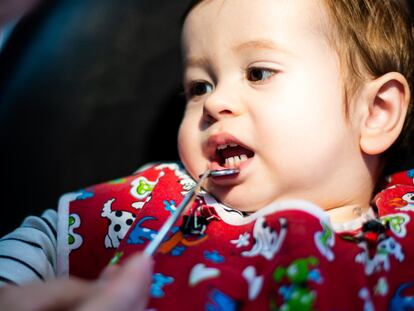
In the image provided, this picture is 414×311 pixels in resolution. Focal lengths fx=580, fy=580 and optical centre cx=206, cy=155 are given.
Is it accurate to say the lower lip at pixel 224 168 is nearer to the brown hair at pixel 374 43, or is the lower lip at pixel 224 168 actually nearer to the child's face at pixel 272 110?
the child's face at pixel 272 110

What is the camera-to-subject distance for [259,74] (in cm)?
92

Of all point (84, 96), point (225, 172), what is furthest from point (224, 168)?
point (84, 96)

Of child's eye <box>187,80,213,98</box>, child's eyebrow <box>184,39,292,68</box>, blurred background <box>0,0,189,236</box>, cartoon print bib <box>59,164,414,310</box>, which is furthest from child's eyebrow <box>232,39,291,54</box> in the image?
blurred background <box>0,0,189,236</box>

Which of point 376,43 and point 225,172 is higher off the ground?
point 376,43

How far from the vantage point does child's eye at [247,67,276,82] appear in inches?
36.2

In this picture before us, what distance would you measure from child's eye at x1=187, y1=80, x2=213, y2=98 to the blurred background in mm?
278

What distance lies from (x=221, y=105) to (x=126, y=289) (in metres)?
0.40

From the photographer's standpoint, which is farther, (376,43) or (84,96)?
(84,96)

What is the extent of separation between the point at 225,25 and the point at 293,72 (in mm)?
139

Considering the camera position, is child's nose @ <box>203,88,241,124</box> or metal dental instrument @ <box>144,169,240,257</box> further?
child's nose @ <box>203,88,241,124</box>

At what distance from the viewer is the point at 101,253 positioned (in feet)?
3.04

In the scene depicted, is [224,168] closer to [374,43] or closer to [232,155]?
[232,155]


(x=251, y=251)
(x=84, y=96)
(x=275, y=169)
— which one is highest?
(x=84, y=96)

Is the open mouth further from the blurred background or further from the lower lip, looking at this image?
the blurred background
